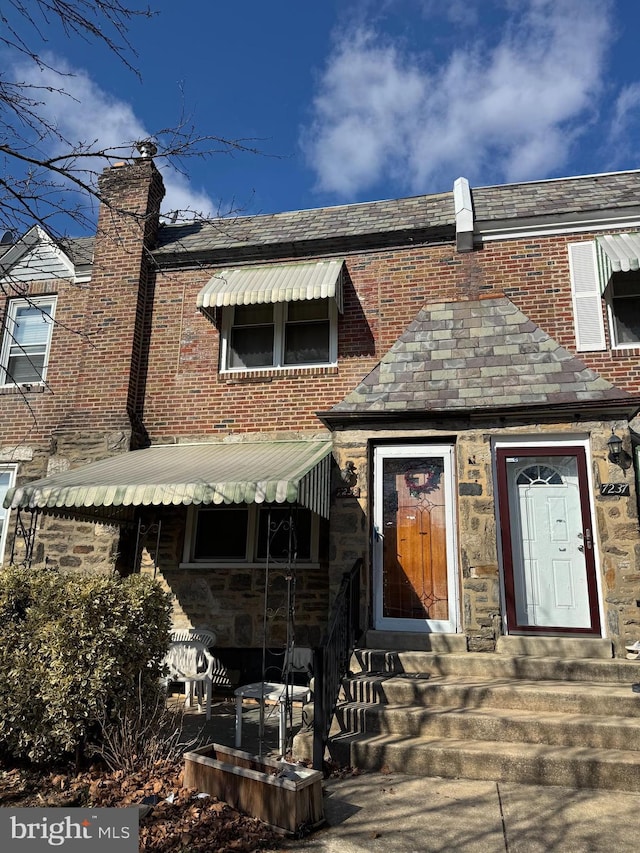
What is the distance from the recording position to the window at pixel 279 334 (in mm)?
9555

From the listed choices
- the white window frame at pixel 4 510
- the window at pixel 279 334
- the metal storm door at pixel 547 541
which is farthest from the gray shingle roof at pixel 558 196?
the white window frame at pixel 4 510

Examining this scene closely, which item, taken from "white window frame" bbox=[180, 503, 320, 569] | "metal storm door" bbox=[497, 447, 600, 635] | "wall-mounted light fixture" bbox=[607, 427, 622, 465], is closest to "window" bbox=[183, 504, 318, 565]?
"white window frame" bbox=[180, 503, 320, 569]

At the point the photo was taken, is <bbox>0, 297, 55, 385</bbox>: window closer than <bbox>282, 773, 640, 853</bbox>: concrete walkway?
No

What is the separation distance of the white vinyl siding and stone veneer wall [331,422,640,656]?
1.99m

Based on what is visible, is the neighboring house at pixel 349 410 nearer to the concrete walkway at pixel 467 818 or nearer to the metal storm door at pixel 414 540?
the metal storm door at pixel 414 540

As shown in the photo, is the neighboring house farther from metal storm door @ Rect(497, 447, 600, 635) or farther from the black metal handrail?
the black metal handrail

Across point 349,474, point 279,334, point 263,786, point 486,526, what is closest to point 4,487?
point 279,334

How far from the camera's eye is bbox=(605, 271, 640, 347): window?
8.55 metres

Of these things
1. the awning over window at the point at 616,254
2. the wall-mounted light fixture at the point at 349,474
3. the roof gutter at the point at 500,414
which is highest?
the awning over window at the point at 616,254

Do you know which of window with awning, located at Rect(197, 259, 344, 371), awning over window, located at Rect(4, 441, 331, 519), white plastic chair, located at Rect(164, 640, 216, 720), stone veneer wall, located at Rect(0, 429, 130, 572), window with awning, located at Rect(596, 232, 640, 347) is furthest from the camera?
window with awning, located at Rect(197, 259, 344, 371)

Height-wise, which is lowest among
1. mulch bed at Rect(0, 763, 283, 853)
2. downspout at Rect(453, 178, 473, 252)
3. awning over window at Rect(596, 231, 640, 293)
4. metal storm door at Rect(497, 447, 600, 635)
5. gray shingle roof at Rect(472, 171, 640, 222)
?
mulch bed at Rect(0, 763, 283, 853)

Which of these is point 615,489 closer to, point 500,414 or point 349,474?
point 500,414

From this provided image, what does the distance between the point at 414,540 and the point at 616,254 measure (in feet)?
Answer: 16.6

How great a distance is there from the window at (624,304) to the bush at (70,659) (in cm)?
739
